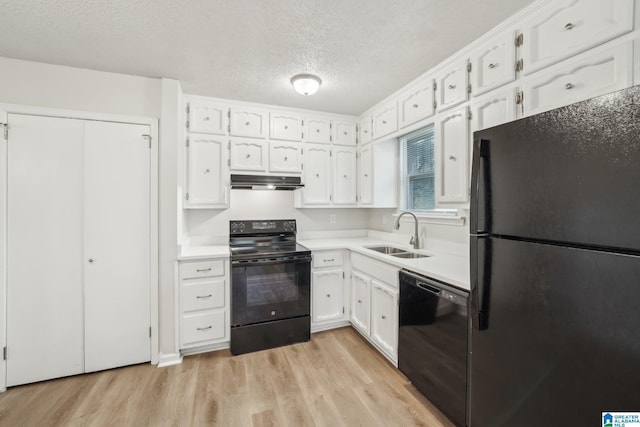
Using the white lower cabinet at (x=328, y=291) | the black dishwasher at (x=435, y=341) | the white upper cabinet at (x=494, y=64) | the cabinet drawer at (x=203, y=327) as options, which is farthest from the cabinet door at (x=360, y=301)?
the white upper cabinet at (x=494, y=64)

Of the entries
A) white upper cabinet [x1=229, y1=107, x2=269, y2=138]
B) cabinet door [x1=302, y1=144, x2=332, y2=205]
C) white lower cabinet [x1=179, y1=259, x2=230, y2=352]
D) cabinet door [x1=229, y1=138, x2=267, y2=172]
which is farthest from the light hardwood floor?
white upper cabinet [x1=229, y1=107, x2=269, y2=138]

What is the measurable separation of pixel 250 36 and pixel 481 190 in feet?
5.70

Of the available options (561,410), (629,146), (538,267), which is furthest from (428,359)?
(629,146)

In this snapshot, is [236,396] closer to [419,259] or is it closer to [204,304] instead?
[204,304]

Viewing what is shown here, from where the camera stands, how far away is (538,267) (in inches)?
41.1

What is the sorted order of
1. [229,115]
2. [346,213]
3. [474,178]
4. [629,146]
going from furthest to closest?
[346,213] → [229,115] → [474,178] → [629,146]

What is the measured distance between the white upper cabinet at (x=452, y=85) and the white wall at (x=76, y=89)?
2.44 meters

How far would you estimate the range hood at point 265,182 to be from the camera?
9.39ft

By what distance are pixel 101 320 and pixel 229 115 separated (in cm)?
225

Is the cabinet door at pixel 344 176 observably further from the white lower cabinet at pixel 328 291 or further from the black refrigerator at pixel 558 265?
the black refrigerator at pixel 558 265

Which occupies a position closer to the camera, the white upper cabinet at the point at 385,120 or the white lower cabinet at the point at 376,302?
the white lower cabinet at the point at 376,302

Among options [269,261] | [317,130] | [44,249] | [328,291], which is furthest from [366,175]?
[44,249]

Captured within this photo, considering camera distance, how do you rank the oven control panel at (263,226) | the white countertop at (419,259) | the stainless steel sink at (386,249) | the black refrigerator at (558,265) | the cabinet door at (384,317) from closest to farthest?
the black refrigerator at (558,265), the white countertop at (419,259), the cabinet door at (384,317), the stainless steel sink at (386,249), the oven control panel at (263,226)

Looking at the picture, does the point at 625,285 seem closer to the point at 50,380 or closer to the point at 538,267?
the point at 538,267
